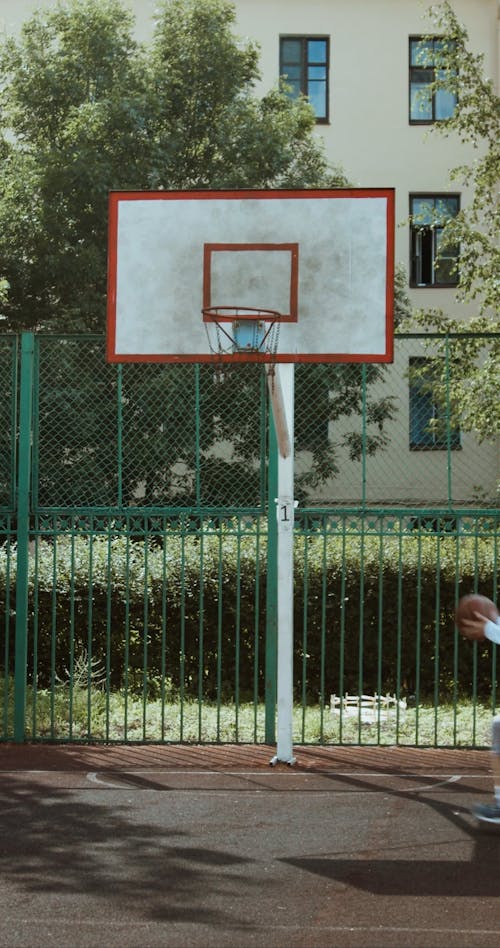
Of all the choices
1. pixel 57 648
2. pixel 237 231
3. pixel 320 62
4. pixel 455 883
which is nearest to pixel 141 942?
pixel 455 883

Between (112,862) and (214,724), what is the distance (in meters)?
3.99

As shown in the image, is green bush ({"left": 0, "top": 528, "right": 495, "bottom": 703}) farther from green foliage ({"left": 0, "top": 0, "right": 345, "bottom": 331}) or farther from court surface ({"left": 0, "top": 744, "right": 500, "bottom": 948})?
→ green foliage ({"left": 0, "top": 0, "right": 345, "bottom": 331})

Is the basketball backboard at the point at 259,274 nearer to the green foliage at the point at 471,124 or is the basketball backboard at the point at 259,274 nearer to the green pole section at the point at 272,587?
the green pole section at the point at 272,587

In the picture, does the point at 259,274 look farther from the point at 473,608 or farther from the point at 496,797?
the point at 496,797

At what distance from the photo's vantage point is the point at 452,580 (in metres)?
11.8

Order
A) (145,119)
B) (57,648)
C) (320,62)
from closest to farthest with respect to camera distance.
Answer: (57,648) → (145,119) → (320,62)

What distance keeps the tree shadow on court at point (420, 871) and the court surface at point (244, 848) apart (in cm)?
1

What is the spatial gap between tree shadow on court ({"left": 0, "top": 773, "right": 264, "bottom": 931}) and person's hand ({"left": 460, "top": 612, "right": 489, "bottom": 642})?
174 centimetres

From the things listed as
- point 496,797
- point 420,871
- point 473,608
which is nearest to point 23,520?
point 473,608

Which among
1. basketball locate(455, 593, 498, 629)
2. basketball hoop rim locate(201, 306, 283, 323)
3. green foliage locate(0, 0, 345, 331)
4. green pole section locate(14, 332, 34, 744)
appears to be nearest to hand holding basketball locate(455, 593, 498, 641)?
basketball locate(455, 593, 498, 629)

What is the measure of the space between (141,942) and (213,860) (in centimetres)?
125

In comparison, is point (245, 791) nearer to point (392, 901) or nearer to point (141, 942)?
point (392, 901)

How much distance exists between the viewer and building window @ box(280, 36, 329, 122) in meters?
27.7

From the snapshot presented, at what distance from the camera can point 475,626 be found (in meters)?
7.50
